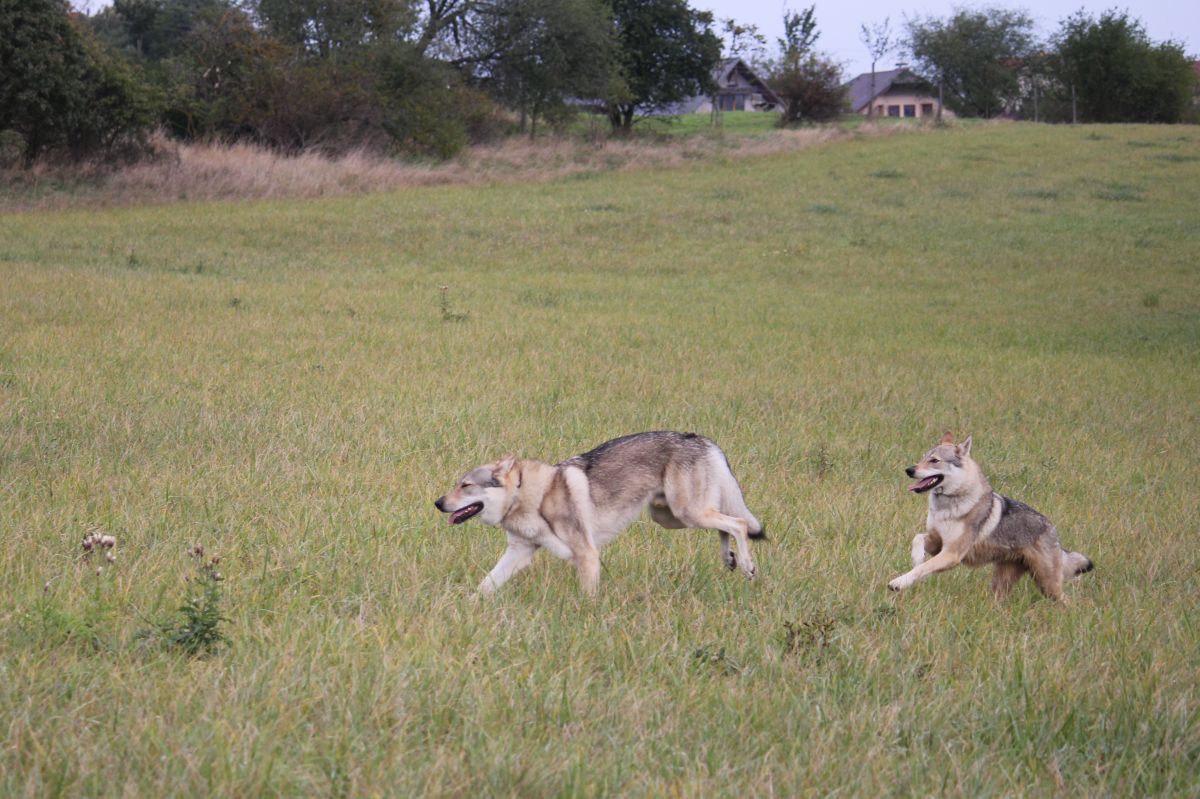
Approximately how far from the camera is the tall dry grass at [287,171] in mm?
29234

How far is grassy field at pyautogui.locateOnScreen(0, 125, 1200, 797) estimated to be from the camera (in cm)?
345

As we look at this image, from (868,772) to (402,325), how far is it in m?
12.2

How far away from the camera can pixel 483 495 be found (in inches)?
219

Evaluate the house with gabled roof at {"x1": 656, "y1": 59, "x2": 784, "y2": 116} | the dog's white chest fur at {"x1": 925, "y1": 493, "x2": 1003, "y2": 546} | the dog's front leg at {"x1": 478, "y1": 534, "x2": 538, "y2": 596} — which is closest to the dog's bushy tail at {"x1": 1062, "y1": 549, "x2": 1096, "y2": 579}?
the dog's white chest fur at {"x1": 925, "y1": 493, "x2": 1003, "y2": 546}

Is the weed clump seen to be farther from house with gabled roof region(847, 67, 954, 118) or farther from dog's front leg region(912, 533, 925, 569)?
house with gabled roof region(847, 67, 954, 118)

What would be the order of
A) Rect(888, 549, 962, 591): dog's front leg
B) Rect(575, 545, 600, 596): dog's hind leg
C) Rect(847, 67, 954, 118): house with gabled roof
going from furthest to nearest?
Rect(847, 67, 954, 118): house with gabled roof, Rect(888, 549, 962, 591): dog's front leg, Rect(575, 545, 600, 596): dog's hind leg

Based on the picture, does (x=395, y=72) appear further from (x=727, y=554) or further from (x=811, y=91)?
(x=727, y=554)

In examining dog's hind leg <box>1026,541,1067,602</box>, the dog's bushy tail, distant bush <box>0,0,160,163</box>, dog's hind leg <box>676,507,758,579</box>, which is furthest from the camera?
distant bush <box>0,0,160,163</box>

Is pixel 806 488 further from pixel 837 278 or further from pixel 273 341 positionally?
pixel 837 278

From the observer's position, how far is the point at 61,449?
299 inches

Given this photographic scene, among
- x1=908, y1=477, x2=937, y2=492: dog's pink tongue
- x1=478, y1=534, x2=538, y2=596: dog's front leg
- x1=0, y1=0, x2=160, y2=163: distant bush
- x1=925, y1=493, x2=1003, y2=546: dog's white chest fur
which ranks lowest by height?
x1=925, y1=493, x2=1003, y2=546: dog's white chest fur

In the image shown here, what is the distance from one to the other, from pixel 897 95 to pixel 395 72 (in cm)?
6375

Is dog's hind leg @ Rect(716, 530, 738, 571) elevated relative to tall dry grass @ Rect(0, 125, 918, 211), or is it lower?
lower

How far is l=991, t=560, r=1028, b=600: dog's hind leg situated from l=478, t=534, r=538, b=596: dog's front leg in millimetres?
2661
